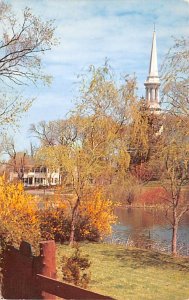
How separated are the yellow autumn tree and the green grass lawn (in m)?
1.44

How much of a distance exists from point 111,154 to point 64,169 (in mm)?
2070

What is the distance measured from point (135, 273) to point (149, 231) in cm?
962

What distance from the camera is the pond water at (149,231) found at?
61.7 feet

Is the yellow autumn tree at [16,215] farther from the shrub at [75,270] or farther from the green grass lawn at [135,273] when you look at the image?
the green grass lawn at [135,273]

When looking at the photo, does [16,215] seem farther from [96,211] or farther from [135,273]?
[96,211]

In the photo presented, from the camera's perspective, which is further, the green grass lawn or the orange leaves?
the orange leaves

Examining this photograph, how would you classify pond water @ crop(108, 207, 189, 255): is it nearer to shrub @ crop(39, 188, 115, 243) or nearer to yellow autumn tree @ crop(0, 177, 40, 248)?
shrub @ crop(39, 188, 115, 243)

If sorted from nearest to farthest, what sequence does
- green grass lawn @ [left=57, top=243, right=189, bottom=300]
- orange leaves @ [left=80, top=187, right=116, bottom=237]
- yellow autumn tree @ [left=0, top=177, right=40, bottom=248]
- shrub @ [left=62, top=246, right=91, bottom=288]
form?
yellow autumn tree @ [left=0, top=177, right=40, bottom=248] → shrub @ [left=62, top=246, right=91, bottom=288] → green grass lawn @ [left=57, top=243, right=189, bottom=300] → orange leaves @ [left=80, top=187, right=116, bottom=237]

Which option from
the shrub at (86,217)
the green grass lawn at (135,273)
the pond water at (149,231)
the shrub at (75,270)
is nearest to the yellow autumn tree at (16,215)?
the shrub at (75,270)

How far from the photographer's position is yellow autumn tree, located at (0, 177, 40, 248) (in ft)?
25.6

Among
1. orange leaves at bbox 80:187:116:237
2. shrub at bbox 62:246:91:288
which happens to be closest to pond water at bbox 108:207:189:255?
orange leaves at bbox 80:187:116:237

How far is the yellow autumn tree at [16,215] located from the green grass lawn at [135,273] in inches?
56.7

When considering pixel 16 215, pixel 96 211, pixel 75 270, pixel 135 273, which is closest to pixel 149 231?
pixel 96 211

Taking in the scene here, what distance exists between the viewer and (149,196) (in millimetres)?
36969
